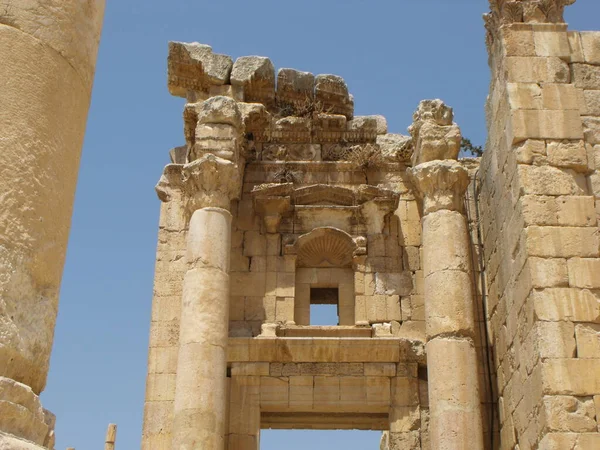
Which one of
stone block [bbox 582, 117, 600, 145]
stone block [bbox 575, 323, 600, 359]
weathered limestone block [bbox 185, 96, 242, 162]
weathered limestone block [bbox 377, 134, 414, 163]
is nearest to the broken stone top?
weathered limestone block [bbox 377, 134, 414, 163]

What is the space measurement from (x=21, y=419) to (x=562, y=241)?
298 inches

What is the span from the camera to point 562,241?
9.26 m

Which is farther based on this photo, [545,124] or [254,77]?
[254,77]

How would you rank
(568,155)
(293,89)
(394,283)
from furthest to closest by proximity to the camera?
1. (293,89)
2. (394,283)
3. (568,155)

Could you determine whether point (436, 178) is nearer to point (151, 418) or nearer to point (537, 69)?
point (537, 69)

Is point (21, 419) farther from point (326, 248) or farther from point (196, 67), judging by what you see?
point (196, 67)

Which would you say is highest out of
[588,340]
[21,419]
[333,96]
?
[333,96]

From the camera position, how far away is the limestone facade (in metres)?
9.39

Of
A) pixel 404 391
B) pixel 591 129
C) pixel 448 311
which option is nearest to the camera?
pixel 591 129

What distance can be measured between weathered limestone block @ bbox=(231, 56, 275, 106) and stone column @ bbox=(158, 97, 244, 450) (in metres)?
1.26

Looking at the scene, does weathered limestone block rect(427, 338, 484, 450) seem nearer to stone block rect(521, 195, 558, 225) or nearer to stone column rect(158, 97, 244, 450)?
stone block rect(521, 195, 558, 225)

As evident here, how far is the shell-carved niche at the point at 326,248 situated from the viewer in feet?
42.8

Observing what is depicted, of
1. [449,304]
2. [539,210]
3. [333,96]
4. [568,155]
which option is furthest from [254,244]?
[568,155]

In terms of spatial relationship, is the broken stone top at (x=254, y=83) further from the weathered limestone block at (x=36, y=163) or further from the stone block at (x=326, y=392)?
the weathered limestone block at (x=36, y=163)
